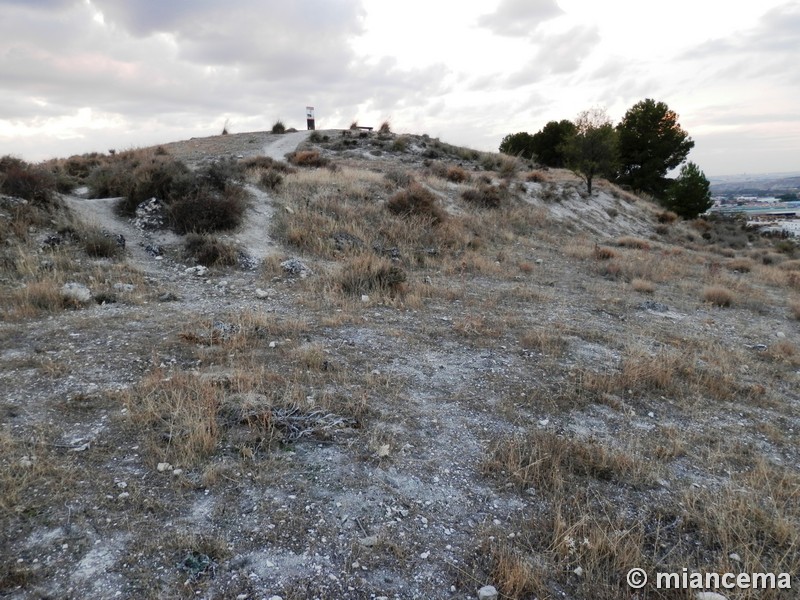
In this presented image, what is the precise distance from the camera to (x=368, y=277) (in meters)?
8.38

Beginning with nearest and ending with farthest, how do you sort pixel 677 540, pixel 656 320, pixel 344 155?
1. pixel 677 540
2. pixel 656 320
3. pixel 344 155

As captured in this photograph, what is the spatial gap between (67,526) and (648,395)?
5171mm

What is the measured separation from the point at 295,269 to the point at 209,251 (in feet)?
5.44

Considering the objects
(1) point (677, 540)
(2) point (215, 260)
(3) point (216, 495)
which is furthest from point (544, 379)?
(2) point (215, 260)

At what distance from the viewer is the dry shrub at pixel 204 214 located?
32.5 feet

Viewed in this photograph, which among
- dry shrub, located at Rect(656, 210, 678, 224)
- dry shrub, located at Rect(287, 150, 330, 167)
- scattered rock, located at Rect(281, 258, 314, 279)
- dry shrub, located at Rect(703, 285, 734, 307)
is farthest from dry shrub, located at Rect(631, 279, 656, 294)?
dry shrub, located at Rect(656, 210, 678, 224)

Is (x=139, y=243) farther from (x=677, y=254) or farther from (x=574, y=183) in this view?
(x=574, y=183)

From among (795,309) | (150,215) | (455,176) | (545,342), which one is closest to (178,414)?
(545,342)

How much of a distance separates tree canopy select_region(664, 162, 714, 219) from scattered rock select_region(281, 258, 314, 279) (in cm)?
2843

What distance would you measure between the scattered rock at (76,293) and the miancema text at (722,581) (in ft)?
23.6

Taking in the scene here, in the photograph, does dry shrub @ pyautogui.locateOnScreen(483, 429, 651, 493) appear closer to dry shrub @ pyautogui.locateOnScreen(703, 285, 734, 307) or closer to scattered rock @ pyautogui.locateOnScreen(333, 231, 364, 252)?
scattered rock @ pyautogui.locateOnScreen(333, 231, 364, 252)

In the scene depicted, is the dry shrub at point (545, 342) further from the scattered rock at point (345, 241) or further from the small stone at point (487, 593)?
the scattered rock at point (345, 241)

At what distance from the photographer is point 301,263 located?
359 inches

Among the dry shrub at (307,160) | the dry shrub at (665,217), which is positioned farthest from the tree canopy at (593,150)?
the dry shrub at (307,160)
